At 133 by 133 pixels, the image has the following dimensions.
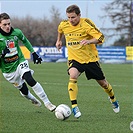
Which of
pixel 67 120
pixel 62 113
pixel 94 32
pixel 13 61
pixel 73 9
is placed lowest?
pixel 67 120

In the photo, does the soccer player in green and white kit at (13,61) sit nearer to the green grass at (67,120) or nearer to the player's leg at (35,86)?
the player's leg at (35,86)

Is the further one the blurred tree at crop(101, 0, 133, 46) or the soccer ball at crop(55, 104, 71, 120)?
the blurred tree at crop(101, 0, 133, 46)

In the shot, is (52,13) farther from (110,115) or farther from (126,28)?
(110,115)

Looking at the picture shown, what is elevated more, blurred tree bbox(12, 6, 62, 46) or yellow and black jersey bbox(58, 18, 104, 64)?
yellow and black jersey bbox(58, 18, 104, 64)

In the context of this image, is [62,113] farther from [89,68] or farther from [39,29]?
[39,29]

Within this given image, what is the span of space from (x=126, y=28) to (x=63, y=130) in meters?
62.2

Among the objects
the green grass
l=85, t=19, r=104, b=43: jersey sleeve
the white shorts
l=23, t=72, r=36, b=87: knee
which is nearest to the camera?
the green grass

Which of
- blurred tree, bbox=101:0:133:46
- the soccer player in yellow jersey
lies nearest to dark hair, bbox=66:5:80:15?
the soccer player in yellow jersey

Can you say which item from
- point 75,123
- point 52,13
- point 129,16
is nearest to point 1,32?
point 75,123

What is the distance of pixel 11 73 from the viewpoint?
9281mm

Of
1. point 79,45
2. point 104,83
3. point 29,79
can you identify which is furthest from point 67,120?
point 79,45

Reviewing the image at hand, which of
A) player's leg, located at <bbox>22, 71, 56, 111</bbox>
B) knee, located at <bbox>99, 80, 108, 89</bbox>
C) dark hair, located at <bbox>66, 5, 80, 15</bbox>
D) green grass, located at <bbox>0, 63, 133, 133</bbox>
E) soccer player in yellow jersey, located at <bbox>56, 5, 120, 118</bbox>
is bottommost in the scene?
green grass, located at <bbox>0, 63, 133, 133</bbox>

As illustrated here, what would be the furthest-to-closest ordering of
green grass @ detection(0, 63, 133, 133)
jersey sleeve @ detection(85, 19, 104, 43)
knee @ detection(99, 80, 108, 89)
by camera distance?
knee @ detection(99, 80, 108, 89) < jersey sleeve @ detection(85, 19, 104, 43) < green grass @ detection(0, 63, 133, 133)

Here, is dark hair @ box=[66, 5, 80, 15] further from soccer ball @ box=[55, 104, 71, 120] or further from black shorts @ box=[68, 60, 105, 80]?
soccer ball @ box=[55, 104, 71, 120]
